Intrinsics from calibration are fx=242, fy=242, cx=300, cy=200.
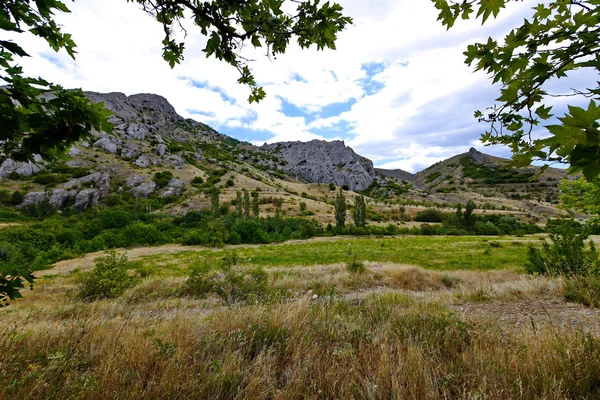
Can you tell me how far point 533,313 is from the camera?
5.14 metres

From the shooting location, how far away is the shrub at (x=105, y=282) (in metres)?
8.14

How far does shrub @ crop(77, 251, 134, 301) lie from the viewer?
320 inches

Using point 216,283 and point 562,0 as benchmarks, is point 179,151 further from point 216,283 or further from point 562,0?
point 562,0

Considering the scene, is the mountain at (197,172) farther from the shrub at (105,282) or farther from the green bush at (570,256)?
the green bush at (570,256)

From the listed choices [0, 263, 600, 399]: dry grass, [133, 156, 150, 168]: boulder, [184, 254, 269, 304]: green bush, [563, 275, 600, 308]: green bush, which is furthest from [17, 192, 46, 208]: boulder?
[563, 275, 600, 308]: green bush

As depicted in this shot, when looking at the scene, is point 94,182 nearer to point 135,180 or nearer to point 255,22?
point 135,180

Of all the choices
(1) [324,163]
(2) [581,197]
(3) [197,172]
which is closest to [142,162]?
(3) [197,172]

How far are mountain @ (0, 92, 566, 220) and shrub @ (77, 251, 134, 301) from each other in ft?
13.0

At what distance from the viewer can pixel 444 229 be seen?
41.7 meters

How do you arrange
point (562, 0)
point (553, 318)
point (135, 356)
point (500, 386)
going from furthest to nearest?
point (553, 318) < point (135, 356) < point (500, 386) < point (562, 0)

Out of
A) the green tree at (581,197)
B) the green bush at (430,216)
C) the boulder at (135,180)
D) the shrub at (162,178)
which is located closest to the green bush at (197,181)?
the shrub at (162,178)

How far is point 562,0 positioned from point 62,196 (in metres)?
64.0

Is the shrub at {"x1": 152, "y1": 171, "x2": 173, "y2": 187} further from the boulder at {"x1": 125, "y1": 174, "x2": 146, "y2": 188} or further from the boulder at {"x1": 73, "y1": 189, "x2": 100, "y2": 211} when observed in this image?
the boulder at {"x1": 73, "y1": 189, "x2": 100, "y2": 211}

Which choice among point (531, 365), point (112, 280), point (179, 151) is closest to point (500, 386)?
point (531, 365)
